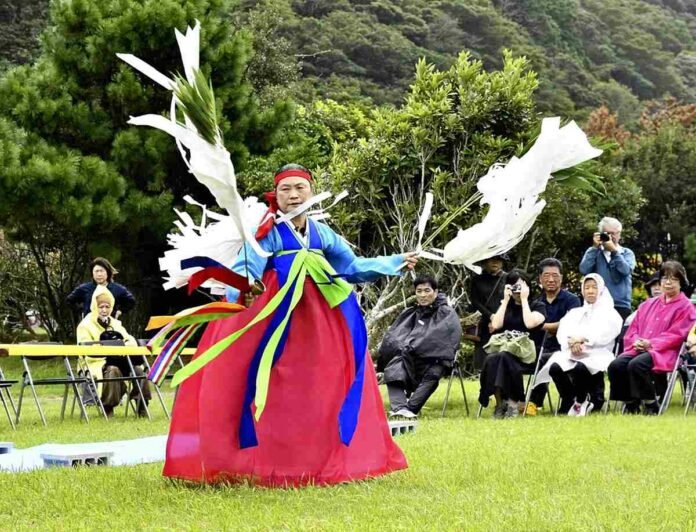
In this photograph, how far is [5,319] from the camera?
21.2m

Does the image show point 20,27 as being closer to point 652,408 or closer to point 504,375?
point 504,375

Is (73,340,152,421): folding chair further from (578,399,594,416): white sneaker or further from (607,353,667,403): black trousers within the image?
(607,353,667,403): black trousers

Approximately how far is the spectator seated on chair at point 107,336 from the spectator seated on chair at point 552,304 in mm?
3973

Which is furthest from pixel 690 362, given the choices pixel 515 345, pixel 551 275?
pixel 515 345

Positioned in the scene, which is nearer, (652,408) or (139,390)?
(652,408)

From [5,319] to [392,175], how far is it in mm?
10621

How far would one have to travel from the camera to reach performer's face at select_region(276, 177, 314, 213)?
18.6 feet

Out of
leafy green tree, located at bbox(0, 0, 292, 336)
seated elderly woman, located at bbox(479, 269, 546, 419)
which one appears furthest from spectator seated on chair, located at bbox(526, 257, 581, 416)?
leafy green tree, located at bbox(0, 0, 292, 336)

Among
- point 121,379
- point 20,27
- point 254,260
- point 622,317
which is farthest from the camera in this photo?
point 20,27

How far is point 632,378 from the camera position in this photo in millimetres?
9625

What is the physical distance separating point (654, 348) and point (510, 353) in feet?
4.28

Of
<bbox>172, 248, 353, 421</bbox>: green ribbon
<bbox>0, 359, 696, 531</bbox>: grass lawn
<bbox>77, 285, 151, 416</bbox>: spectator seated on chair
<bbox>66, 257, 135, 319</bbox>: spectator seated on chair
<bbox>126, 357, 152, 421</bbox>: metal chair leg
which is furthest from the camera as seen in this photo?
<bbox>66, 257, 135, 319</bbox>: spectator seated on chair

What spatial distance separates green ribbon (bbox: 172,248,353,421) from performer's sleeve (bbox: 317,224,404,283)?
0.31 ft

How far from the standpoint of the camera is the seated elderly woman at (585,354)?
9766 millimetres
